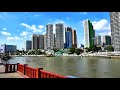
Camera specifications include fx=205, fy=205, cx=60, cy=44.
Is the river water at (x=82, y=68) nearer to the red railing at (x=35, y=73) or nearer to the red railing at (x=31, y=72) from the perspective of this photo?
the red railing at (x=35, y=73)

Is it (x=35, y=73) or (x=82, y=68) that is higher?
(x=35, y=73)

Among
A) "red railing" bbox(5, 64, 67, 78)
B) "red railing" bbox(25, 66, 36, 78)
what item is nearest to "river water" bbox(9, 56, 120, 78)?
"red railing" bbox(5, 64, 67, 78)

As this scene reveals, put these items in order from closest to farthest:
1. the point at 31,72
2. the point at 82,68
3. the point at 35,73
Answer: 1. the point at 35,73
2. the point at 31,72
3. the point at 82,68

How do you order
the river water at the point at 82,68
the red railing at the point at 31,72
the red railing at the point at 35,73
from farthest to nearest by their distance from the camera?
the river water at the point at 82,68 → the red railing at the point at 31,72 → the red railing at the point at 35,73

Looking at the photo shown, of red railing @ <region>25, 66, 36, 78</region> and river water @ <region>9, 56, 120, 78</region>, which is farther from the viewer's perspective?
river water @ <region>9, 56, 120, 78</region>

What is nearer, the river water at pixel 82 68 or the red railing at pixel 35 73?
the red railing at pixel 35 73

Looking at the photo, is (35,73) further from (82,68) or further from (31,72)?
(82,68)

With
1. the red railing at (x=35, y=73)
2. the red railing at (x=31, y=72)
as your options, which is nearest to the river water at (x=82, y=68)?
the red railing at (x=35, y=73)

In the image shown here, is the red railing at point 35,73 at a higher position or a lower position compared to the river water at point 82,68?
higher

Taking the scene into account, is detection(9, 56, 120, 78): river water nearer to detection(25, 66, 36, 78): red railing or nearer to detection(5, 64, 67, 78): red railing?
detection(5, 64, 67, 78): red railing

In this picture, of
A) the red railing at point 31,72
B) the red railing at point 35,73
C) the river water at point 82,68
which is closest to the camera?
the red railing at point 35,73

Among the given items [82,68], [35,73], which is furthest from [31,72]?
[82,68]
